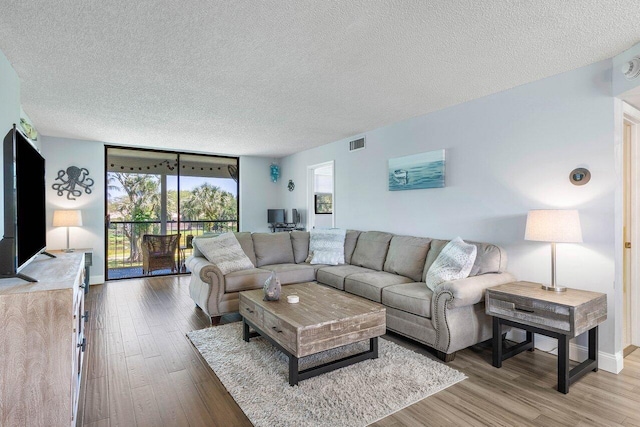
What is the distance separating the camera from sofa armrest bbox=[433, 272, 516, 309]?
2600 millimetres

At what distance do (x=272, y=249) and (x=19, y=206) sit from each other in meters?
2.98

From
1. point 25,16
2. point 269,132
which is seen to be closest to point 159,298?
point 269,132

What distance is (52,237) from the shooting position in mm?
5215

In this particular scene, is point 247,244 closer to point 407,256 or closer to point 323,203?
point 407,256

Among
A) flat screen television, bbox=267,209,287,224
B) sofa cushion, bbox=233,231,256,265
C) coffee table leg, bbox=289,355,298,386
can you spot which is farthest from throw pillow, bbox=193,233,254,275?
flat screen television, bbox=267,209,287,224

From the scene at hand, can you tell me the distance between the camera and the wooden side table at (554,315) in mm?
2225

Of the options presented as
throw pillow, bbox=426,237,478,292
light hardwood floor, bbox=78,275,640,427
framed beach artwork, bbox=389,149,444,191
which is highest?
framed beach artwork, bbox=389,149,444,191

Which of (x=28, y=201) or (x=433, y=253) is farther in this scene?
(x=433, y=253)

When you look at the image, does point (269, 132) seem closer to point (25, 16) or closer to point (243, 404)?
point (25, 16)

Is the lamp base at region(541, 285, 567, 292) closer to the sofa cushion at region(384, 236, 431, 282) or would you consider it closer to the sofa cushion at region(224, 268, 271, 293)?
the sofa cushion at region(384, 236, 431, 282)

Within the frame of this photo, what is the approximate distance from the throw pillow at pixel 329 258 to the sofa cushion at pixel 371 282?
2.41ft

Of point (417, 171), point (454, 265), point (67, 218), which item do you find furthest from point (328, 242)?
point (67, 218)

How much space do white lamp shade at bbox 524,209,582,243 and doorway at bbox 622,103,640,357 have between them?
0.92 meters

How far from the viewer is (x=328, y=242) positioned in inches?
185
